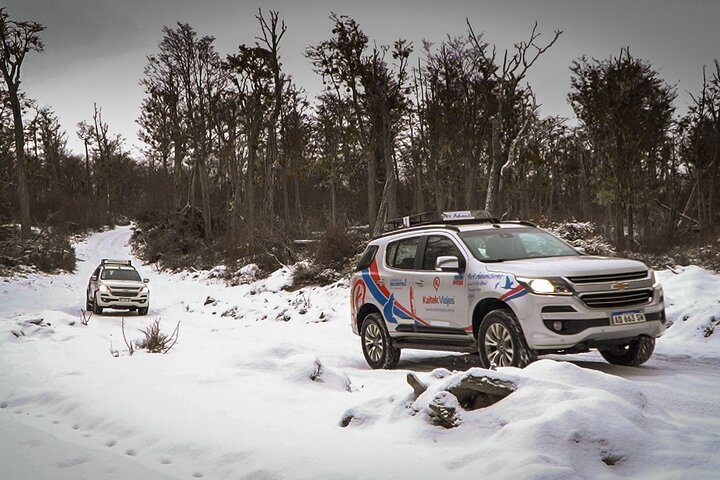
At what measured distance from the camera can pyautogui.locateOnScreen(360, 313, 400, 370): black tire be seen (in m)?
9.95

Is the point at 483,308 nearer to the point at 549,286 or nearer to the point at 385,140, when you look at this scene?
the point at 549,286

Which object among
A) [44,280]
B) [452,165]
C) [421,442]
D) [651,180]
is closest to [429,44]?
[452,165]

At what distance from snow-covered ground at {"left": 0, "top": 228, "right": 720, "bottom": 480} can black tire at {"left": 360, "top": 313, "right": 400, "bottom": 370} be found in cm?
27

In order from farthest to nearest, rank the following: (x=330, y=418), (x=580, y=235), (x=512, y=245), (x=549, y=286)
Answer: (x=580, y=235), (x=512, y=245), (x=549, y=286), (x=330, y=418)

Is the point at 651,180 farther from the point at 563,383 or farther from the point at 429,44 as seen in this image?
the point at 563,383

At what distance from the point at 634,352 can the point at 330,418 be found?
4.33 meters

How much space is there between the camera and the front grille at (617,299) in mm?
7656

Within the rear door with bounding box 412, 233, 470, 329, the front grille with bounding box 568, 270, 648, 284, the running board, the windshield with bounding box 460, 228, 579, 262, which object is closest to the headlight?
the front grille with bounding box 568, 270, 648, 284

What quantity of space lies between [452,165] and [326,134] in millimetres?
6917

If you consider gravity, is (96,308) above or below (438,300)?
below

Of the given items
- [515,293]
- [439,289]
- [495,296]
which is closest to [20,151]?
[439,289]

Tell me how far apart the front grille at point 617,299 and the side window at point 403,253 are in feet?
9.04

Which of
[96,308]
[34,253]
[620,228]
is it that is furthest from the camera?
[34,253]

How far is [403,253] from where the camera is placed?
1006 cm
